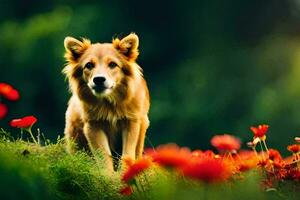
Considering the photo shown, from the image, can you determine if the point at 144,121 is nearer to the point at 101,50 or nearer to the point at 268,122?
the point at 101,50

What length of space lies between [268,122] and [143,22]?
3417 millimetres

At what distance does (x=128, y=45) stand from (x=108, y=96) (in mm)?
488

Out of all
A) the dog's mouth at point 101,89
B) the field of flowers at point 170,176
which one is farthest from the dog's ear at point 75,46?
the field of flowers at point 170,176

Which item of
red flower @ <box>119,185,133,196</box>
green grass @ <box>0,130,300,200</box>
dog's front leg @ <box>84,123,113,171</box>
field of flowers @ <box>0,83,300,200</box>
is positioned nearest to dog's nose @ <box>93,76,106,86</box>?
dog's front leg @ <box>84,123,113,171</box>

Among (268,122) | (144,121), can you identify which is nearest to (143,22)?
(268,122)

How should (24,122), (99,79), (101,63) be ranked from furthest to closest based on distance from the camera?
(101,63), (99,79), (24,122)

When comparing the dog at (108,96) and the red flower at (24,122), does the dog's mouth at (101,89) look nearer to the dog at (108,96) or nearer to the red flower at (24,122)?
the dog at (108,96)

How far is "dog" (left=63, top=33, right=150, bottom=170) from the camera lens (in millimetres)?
7133

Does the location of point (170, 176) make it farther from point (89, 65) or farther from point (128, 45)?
point (128, 45)

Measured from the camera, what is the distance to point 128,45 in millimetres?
7355

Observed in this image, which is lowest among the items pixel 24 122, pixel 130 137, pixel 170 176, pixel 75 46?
pixel 170 176

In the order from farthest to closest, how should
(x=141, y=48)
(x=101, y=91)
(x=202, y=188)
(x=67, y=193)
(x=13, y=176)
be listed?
1. (x=141, y=48)
2. (x=101, y=91)
3. (x=67, y=193)
4. (x=202, y=188)
5. (x=13, y=176)

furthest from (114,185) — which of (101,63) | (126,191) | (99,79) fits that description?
(101,63)

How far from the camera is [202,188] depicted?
4.14m
